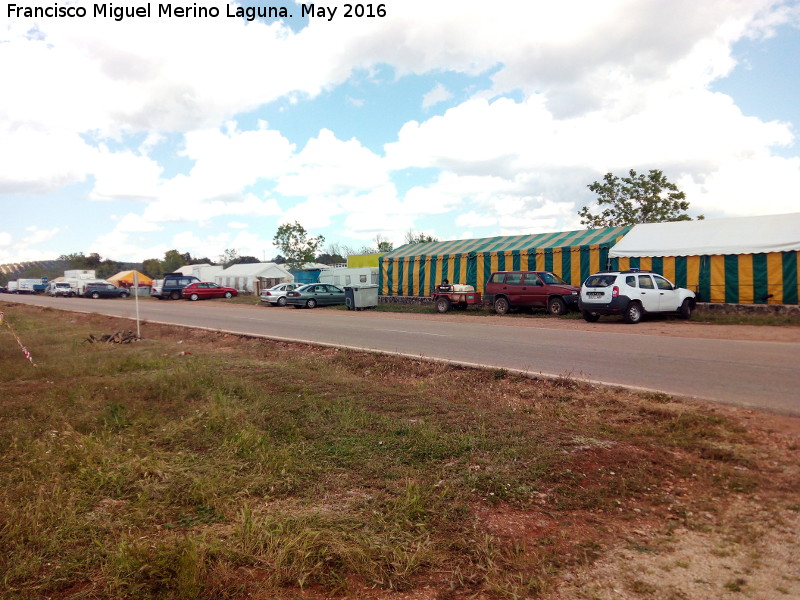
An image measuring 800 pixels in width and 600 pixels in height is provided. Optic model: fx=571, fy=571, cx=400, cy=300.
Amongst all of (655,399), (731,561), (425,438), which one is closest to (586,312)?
(655,399)

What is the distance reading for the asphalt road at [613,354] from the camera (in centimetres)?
823

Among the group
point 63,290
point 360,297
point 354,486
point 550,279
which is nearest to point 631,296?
point 550,279

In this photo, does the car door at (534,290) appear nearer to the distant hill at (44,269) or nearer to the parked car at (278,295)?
the parked car at (278,295)

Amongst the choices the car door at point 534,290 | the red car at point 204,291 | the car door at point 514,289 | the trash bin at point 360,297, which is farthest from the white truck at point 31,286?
the car door at point 534,290

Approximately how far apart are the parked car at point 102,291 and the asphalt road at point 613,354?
43224 mm

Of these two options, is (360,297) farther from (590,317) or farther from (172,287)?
(172,287)

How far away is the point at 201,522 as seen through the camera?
4004 mm

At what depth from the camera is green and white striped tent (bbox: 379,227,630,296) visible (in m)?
24.6

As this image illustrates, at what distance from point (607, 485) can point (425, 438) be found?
178 centimetres

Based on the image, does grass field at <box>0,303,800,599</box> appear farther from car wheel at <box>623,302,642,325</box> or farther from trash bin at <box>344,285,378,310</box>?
trash bin at <box>344,285,378,310</box>

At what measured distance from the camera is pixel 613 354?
11.5 metres

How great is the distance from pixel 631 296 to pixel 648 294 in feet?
2.32

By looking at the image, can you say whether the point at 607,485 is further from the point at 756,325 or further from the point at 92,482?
the point at 756,325

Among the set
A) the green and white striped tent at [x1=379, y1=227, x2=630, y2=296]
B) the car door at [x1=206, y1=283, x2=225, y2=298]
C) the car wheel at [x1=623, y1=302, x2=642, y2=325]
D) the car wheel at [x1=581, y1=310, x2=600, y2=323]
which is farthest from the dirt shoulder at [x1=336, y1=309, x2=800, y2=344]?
the car door at [x1=206, y1=283, x2=225, y2=298]
